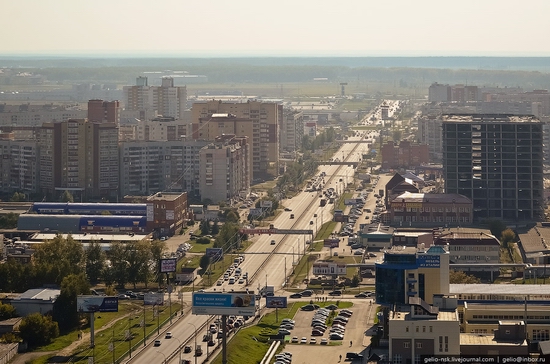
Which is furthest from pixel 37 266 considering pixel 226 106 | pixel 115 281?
pixel 226 106

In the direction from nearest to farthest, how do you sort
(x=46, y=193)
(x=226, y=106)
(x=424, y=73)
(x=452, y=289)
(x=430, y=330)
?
(x=430, y=330) → (x=452, y=289) → (x=46, y=193) → (x=226, y=106) → (x=424, y=73)

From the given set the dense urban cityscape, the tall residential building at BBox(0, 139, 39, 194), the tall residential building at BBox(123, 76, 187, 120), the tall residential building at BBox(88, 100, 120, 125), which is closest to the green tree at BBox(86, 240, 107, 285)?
the dense urban cityscape

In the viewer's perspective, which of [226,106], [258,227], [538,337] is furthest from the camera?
[226,106]

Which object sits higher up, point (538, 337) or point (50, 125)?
point (50, 125)

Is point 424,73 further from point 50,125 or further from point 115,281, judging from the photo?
point 115,281

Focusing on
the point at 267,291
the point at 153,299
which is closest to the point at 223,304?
the point at 153,299

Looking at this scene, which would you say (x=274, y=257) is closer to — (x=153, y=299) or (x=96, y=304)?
(x=153, y=299)
